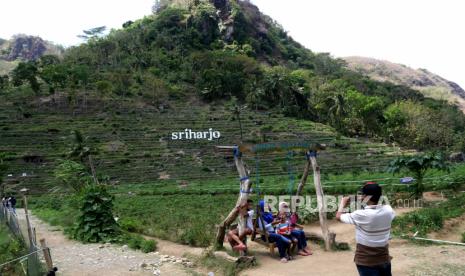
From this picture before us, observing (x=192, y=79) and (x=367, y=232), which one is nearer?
(x=367, y=232)

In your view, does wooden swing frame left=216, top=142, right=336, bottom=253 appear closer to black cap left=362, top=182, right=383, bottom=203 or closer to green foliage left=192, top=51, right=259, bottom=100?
black cap left=362, top=182, right=383, bottom=203

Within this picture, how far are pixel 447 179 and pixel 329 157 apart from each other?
2281 centimetres

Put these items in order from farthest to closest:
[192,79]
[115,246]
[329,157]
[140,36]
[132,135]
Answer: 1. [140,36]
2. [192,79]
3. [132,135]
4. [329,157]
5. [115,246]

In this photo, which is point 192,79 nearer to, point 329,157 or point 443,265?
point 329,157

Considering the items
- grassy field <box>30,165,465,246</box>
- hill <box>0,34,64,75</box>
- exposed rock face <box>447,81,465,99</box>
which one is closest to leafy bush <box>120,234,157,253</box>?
grassy field <box>30,165,465,246</box>

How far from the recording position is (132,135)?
48.9 metres

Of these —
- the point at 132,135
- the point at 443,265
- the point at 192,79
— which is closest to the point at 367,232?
the point at 443,265

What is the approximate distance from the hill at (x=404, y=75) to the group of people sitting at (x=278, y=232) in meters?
147

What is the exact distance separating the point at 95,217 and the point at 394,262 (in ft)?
28.8

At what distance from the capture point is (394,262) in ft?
27.7

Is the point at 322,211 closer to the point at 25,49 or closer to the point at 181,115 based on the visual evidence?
the point at 181,115

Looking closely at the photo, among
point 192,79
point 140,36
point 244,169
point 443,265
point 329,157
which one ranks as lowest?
point 329,157

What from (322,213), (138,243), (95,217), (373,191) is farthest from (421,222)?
(95,217)

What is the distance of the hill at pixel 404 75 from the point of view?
154 meters
